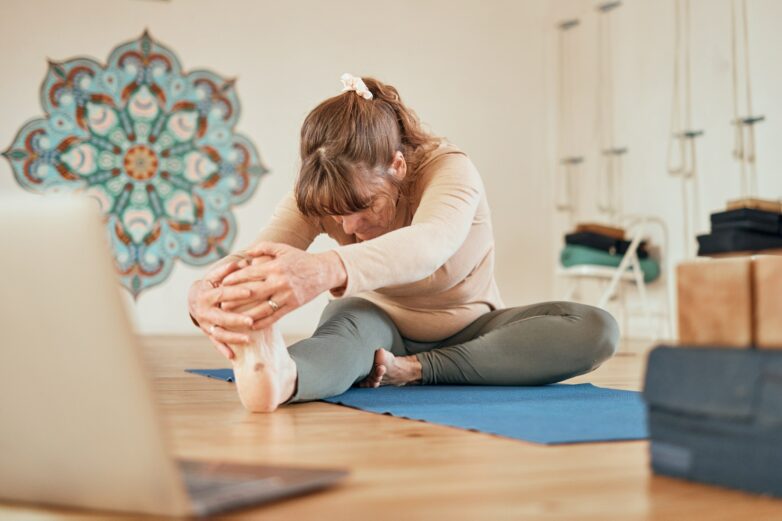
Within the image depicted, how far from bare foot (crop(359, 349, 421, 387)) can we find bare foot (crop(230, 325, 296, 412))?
378 millimetres

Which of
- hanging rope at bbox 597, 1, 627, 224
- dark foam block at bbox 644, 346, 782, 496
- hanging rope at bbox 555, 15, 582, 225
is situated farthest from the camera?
hanging rope at bbox 555, 15, 582, 225

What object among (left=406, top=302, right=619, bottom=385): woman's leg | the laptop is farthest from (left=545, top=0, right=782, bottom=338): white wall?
the laptop

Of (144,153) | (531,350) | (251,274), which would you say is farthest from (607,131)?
(251,274)

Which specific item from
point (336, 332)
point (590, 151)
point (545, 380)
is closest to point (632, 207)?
point (590, 151)

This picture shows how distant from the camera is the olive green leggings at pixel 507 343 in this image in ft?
6.07

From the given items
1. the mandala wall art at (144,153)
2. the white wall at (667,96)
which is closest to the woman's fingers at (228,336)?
the white wall at (667,96)

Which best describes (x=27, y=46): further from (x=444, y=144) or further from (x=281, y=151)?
(x=444, y=144)

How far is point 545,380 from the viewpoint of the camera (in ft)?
6.40

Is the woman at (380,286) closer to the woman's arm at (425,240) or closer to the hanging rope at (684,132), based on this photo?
the woman's arm at (425,240)

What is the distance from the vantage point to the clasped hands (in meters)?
1.34

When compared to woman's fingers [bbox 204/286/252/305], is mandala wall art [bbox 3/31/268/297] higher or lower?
higher

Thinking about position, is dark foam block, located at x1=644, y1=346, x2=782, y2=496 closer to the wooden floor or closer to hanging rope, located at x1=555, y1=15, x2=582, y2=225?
the wooden floor

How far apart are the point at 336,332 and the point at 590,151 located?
4215mm

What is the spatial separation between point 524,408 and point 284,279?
49cm
